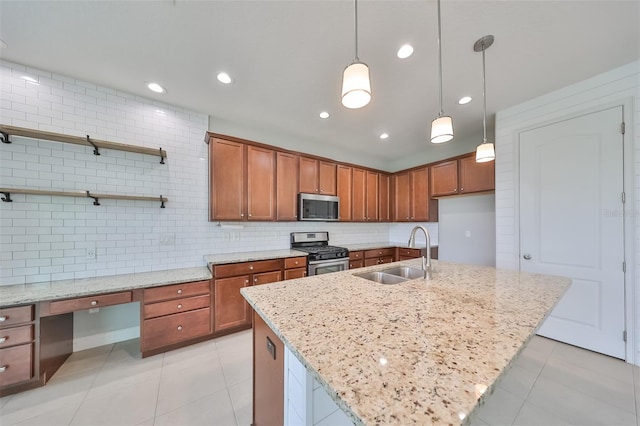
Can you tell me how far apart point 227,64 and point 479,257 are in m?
4.44

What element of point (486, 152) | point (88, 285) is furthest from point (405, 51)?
point (88, 285)

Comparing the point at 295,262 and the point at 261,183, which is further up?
the point at 261,183

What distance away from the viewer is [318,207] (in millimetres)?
3842

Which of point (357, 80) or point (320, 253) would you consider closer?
point (357, 80)

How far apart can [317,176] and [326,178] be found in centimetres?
19

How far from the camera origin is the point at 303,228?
4.07m

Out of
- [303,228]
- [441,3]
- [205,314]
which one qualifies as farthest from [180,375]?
[441,3]

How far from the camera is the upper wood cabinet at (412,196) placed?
432 centimetres

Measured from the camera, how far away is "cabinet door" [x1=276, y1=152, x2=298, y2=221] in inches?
136

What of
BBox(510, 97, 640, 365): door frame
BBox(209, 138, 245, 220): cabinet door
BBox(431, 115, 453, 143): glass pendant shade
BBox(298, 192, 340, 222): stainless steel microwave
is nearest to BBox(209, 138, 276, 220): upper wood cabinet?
BBox(209, 138, 245, 220): cabinet door

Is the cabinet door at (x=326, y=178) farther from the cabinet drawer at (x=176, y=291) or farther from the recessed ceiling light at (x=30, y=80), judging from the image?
the recessed ceiling light at (x=30, y=80)

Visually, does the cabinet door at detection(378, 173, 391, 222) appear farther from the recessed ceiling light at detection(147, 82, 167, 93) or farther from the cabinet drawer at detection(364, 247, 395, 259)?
the recessed ceiling light at detection(147, 82, 167, 93)

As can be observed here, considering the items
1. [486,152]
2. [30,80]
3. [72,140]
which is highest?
[30,80]

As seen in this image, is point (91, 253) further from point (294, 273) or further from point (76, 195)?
point (294, 273)
